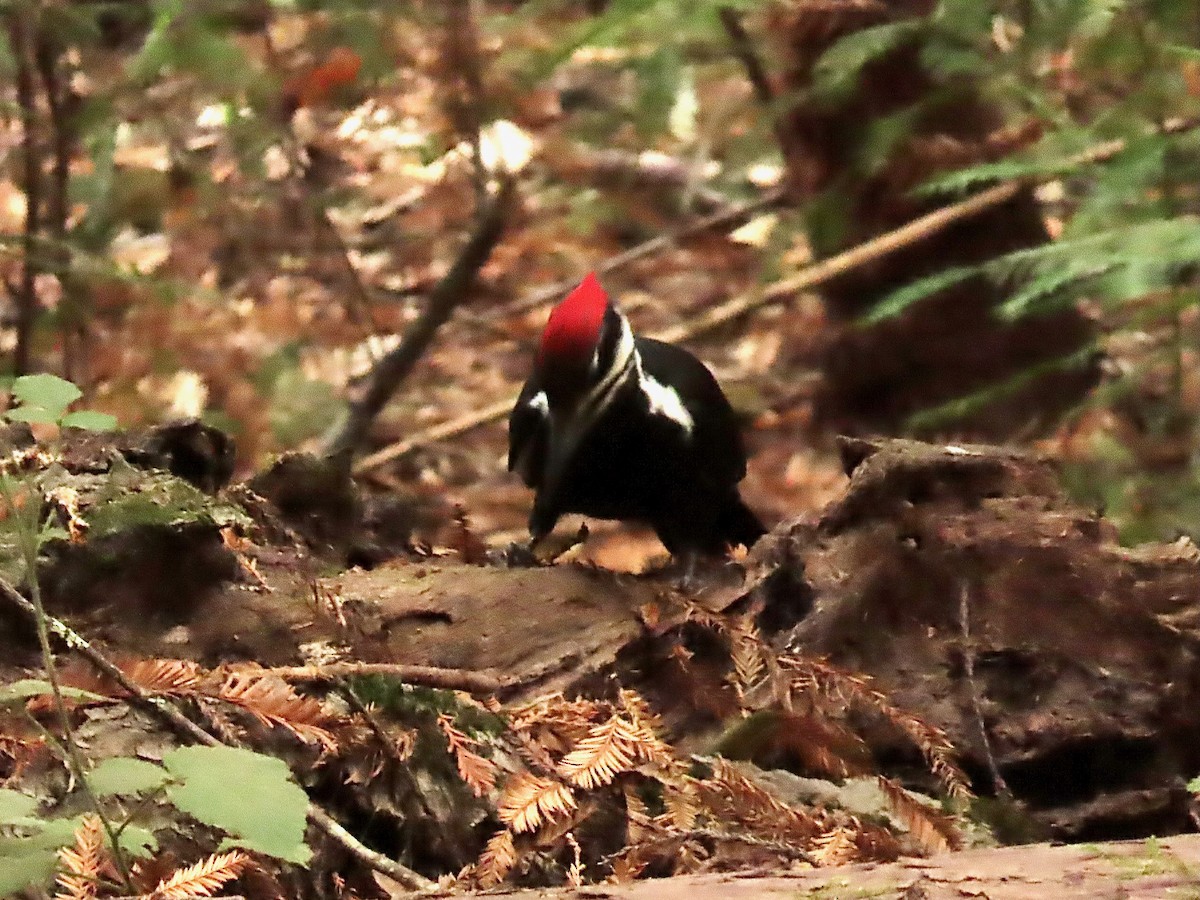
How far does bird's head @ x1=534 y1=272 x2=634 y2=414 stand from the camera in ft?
6.06

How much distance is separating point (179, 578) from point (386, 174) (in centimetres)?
431

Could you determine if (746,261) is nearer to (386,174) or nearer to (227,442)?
(386,174)

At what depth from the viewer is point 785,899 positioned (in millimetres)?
911

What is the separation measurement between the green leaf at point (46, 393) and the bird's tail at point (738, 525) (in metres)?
1.59

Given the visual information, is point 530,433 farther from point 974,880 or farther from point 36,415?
point 974,880

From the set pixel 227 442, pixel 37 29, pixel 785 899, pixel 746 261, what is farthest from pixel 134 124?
pixel 785 899

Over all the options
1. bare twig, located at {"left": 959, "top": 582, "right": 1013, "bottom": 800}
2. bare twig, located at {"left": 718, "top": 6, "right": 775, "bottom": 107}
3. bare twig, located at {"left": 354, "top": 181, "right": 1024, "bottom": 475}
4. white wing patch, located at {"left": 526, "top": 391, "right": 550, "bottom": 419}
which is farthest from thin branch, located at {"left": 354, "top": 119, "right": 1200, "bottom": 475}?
bare twig, located at {"left": 959, "top": 582, "right": 1013, "bottom": 800}

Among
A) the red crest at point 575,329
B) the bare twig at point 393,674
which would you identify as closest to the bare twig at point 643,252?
the red crest at point 575,329

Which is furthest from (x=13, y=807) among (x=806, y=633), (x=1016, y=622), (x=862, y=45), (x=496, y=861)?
(x=862, y=45)

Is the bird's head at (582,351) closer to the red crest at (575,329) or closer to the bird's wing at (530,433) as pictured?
the red crest at (575,329)

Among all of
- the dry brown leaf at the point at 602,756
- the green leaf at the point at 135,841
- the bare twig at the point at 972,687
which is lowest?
the bare twig at the point at 972,687

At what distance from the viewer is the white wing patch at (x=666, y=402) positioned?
2129 millimetres

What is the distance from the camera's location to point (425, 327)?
320 centimetres

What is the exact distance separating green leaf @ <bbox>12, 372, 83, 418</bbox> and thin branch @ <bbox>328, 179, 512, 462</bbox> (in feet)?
6.35
